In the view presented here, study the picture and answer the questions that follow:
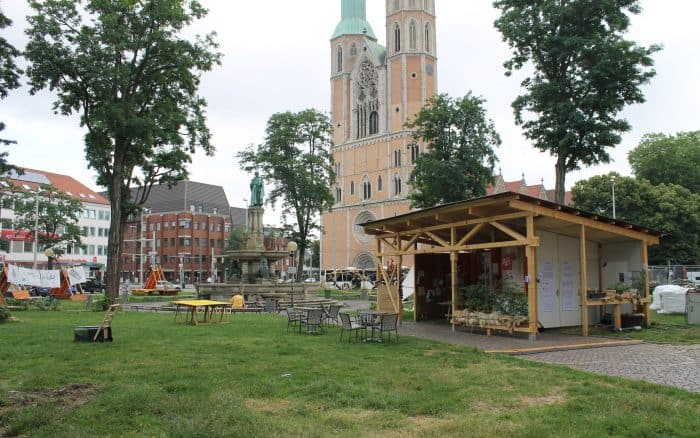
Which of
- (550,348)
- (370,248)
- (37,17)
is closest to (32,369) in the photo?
(550,348)

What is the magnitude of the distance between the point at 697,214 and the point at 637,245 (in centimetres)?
3664

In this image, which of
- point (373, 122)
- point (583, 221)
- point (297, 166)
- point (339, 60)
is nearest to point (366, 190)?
point (373, 122)

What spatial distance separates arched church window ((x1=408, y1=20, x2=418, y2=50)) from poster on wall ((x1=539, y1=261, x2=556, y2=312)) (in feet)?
212

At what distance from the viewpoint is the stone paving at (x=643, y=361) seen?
9.12m

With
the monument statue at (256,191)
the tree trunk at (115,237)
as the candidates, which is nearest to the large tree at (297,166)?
the monument statue at (256,191)

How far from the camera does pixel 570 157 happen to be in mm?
24609

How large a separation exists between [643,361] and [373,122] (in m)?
71.7

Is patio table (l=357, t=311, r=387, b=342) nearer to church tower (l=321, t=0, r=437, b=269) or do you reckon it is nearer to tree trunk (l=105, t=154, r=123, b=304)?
tree trunk (l=105, t=154, r=123, b=304)

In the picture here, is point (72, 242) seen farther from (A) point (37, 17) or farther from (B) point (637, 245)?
(B) point (637, 245)

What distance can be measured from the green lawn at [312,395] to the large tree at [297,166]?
32049 mm

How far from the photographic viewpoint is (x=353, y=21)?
86438 millimetres

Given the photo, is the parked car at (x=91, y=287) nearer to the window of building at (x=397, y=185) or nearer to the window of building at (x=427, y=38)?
the window of building at (x=397, y=185)

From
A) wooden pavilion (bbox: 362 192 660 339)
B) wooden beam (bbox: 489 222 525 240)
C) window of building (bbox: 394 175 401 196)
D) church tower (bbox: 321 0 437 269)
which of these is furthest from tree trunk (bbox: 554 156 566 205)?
window of building (bbox: 394 175 401 196)

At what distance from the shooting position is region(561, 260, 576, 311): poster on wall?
16406 mm
